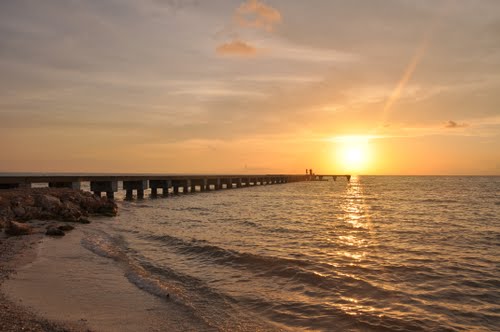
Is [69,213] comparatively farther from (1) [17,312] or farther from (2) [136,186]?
(2) [136,186]

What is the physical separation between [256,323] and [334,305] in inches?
76.7

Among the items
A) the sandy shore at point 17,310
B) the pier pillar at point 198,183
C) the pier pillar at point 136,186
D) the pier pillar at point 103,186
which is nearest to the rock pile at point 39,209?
the sandy shore at point 17,310

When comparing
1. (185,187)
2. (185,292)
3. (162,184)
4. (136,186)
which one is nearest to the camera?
(185,292)

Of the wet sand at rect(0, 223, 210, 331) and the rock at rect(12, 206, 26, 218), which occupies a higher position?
the rock at rect(12, 206, 26, 218)

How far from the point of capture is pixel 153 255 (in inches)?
475

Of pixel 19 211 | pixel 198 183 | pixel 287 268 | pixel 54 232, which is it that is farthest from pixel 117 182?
pixel 287 268

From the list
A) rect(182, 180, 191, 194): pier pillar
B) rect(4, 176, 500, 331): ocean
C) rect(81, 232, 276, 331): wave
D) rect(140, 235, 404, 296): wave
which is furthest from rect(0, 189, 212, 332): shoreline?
rect(182, 180, 191, 194): pier pillar

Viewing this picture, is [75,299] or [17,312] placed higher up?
[17,312]

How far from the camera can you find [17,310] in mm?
5777

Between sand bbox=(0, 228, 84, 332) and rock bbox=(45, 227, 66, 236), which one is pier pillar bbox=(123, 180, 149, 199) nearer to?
rock bbox=(45, 227, 66, 236)

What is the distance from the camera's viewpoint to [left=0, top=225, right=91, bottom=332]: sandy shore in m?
5.16

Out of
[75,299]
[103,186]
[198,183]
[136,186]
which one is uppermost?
[103,186]

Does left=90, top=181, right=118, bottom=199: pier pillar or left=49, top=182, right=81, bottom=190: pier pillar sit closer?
left=49, top=182, right=81, bottom=190: pier pillar

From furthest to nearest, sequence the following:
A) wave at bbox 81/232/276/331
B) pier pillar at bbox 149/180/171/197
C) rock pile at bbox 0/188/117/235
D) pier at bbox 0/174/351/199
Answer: pier pillar at bbox 149/180/171/197 → pier at bbox 0/174/351/199 → rock pile at bbox 0/188/117/235 → wave at bbox 81/232/276/331
